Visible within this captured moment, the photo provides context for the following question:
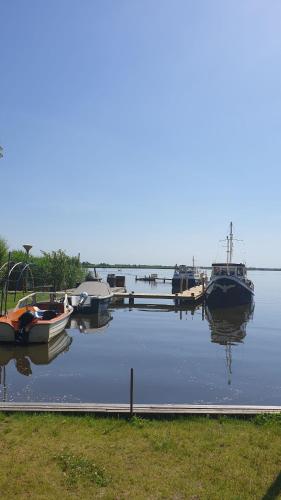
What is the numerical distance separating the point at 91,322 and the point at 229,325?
9647 millimetres

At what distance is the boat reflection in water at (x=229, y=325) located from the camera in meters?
22.7

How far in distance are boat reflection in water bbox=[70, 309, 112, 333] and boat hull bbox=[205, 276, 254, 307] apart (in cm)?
1472

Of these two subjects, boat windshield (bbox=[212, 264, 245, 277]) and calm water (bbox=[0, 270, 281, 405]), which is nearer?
calm water (bbox=[0, 270, 281, 405])

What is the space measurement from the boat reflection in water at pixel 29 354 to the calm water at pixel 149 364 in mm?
36

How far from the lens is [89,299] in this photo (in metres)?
29.9

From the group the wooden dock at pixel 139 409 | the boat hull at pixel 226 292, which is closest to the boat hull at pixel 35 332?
the wooden dock at pixel 139 409

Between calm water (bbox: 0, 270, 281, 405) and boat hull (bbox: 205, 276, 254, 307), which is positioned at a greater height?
boat hull (bbox: 205, 276, 254, 307)

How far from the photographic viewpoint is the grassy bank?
5941 millimetres

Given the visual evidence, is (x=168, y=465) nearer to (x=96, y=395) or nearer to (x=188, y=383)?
(x=96, y=395)

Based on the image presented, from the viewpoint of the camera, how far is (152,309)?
3816cm

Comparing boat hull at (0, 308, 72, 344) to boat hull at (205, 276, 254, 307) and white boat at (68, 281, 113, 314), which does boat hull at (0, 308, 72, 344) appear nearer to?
white boat at (68, 281, 113, 314)

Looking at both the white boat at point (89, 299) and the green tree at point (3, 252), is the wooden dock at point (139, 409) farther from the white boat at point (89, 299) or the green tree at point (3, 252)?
the green tree at point (3, 252)

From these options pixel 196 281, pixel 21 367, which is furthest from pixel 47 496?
pixel 196 281

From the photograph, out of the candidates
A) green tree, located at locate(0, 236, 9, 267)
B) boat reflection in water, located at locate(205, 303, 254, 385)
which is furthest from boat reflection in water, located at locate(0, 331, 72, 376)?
green tree, located at locate(0, 236, 9, 267)
